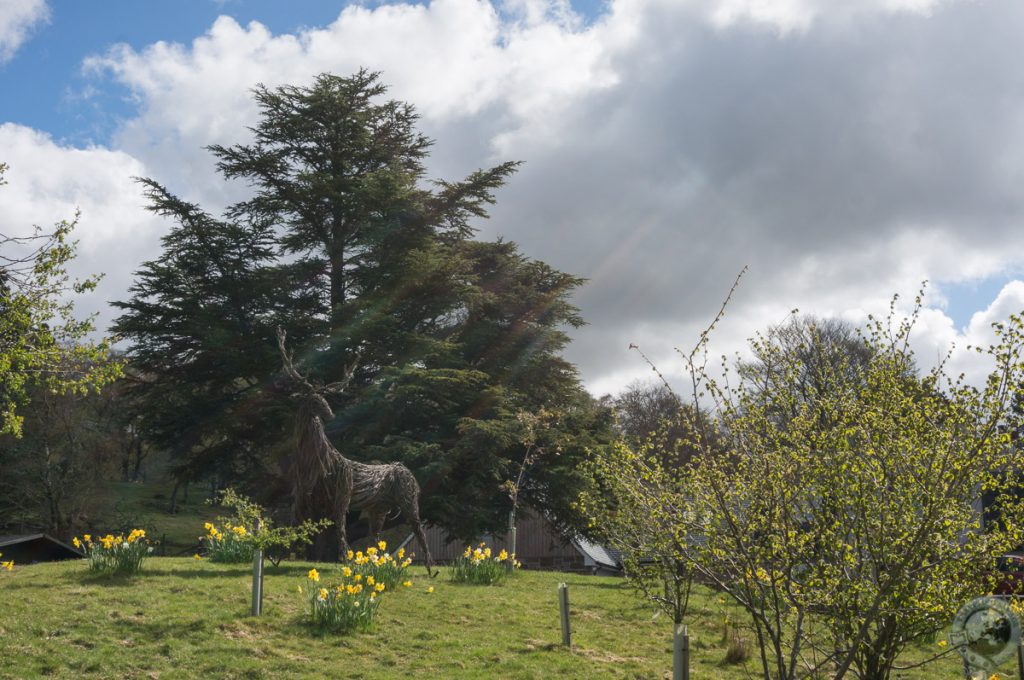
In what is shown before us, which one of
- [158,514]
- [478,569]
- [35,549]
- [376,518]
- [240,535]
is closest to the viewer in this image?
[240,535]

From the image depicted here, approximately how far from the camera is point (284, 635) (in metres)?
12.0

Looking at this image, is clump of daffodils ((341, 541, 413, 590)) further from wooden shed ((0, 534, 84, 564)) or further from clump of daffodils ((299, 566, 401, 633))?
wooden shed ((0, 534, 84, 564))

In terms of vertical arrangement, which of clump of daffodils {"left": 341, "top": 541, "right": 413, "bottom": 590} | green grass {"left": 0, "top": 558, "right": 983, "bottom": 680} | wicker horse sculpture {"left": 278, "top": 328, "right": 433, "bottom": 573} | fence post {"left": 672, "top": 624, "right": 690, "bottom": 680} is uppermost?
wicker horse sculpture {"left": 278, "top": 328, "right": 433, "bottom": 573}

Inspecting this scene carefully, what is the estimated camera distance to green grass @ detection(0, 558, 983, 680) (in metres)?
10.7

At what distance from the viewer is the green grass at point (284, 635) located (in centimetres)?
1070

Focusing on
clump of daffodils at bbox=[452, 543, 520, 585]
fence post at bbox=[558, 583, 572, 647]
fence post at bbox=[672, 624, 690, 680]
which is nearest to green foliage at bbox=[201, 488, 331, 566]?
clump of daffodils at bbox=[452, 543, 520, 585]

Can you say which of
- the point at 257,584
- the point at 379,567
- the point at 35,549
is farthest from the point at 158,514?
the point at 257,584

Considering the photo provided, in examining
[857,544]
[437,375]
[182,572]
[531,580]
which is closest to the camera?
[857,544]

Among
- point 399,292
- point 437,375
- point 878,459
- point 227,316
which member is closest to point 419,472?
point 437,375

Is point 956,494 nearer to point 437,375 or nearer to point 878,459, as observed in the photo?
point 878,459

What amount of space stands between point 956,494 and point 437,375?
788 inches

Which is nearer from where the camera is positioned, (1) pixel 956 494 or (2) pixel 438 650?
(1) pixel 956 494

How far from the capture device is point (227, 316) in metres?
27.2

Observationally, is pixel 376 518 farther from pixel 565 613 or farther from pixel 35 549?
Result: pixel 35 549
